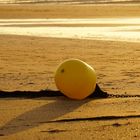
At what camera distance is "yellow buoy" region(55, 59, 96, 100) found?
7.87 metres

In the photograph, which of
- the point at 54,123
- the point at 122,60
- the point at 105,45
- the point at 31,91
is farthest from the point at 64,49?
the point at 54,123

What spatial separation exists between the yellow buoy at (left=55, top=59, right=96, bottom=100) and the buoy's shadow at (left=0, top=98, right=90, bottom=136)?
0.72ft

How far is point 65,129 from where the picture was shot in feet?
22.1

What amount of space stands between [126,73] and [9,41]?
6949 millimetres

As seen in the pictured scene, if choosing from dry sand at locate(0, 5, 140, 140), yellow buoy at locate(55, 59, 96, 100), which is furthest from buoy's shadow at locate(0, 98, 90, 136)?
yellow buoy at locate(55, 59, 96, 100)

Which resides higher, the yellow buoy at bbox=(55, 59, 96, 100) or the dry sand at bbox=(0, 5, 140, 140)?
the yellow buoy at bbox=(55, 59, 96, 100)

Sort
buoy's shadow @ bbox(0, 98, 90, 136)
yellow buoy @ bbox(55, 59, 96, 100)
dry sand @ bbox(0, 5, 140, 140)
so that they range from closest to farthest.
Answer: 1. dry sand @ bbox(0, 5, 140, 140)
2. buoy's shadow @ bbox(0, 98, 90, 136)
3. yellow buoy @ bbox(55, 59, 96, 100)

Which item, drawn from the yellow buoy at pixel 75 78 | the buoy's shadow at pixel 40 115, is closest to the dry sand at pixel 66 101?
the buoy's shadow at pixel 40 115

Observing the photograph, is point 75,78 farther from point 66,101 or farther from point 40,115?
point 40,115

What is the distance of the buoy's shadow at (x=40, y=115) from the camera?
22.1 feet

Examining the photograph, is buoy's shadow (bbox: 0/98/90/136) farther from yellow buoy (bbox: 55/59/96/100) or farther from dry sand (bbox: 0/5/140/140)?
yellow buoy (bbox: 55/59/96/100)

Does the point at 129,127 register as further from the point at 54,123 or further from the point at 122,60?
the point at 122,60

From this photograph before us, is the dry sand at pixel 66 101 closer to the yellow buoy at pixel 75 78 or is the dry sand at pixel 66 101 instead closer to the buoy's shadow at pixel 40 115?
the buoy's shadow at pixel 40 115

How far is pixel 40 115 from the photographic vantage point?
738 cm
